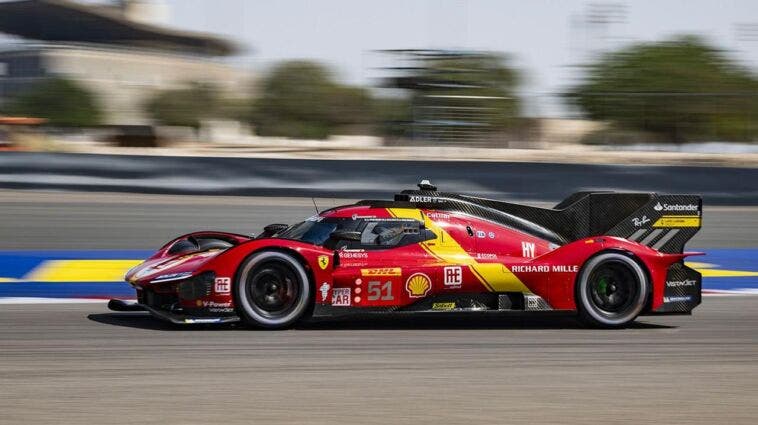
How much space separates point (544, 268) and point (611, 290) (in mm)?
645

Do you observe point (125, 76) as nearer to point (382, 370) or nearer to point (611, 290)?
point (611, 290)

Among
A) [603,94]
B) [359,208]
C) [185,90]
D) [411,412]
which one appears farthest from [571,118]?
[411,412]

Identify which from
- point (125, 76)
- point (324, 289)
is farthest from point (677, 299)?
point (125, 76)

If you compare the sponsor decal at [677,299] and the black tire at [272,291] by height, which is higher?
the black tire at [272,291]

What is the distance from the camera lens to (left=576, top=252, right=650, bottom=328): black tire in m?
8.05

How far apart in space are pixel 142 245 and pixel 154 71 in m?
15.2

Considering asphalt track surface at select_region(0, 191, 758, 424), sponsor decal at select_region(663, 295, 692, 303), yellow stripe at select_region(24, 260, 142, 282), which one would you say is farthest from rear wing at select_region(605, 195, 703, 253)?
yellow stripe at select_region(24, 260, 142, 282)

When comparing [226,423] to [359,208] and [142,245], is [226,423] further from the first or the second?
[142,245]

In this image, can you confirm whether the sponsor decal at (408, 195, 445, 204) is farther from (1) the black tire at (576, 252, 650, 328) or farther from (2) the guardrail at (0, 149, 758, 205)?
(2) the guardrail at (0, 149, 758, 205)

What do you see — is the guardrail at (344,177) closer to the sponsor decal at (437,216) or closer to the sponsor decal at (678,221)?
the sponsor decal at (678,221)

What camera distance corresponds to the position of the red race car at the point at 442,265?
25.2 feet

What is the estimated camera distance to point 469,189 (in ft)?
55.5

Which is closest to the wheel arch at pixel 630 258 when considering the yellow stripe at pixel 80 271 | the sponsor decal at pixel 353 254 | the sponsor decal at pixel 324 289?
the sponsor decal at pixel 353 254

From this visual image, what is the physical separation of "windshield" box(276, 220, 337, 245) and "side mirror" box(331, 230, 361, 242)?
0.26 ft
